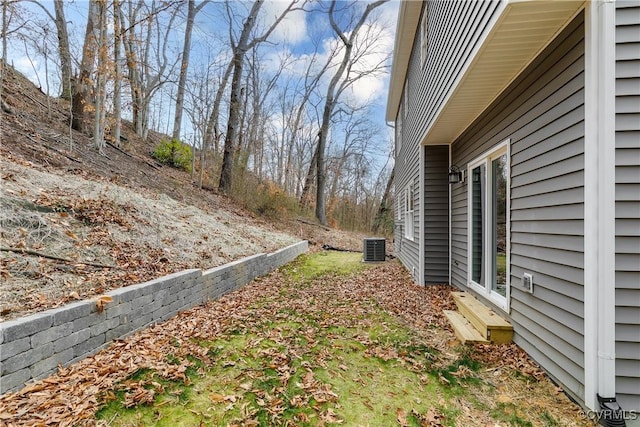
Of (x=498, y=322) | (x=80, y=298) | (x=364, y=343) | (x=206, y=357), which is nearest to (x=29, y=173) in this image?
(x=80, y=298)

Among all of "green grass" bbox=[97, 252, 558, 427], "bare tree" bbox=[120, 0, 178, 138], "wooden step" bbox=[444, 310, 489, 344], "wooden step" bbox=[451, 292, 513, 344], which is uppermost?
"bare tree" bbox=[120, 0, 178, 138]

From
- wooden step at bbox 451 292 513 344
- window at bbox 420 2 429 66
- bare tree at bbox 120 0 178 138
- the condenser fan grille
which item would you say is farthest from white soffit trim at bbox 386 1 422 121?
bare tree at bbox 120 0 178 138

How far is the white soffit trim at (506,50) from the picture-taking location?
2.53 meters

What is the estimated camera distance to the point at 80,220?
4633mm

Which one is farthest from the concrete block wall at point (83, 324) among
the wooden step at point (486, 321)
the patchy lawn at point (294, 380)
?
the wooden step at point (486, 321)

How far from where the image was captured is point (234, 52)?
14.1 metres

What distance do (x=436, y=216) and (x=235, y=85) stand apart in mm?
10702

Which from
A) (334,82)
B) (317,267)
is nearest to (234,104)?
(334,82)

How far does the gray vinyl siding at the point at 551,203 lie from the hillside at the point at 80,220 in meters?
4.33

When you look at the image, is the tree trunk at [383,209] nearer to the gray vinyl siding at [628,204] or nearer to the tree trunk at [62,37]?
the tree trunk at [62,37]

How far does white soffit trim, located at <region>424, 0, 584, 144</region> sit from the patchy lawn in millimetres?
2958

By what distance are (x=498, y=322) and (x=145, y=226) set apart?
547 centimetres

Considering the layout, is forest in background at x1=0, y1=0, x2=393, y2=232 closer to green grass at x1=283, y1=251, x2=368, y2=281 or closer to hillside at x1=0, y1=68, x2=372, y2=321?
hillside at x1=0, y1=68, x2=372, y2=321

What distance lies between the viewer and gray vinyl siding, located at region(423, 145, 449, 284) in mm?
6535
